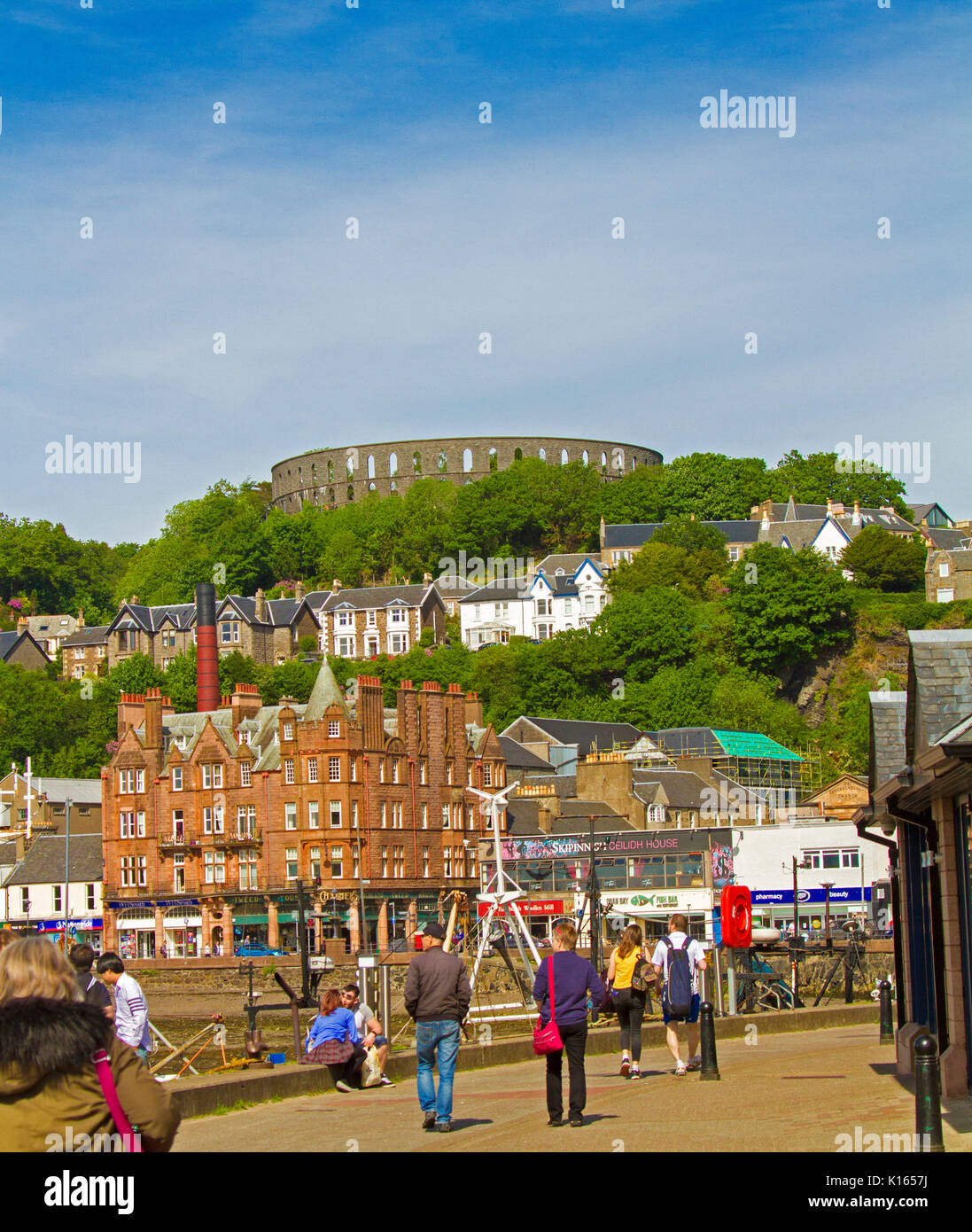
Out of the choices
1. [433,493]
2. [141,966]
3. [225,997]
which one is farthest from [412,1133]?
[433,493]

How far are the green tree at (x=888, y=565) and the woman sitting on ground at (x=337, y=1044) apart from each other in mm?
117618

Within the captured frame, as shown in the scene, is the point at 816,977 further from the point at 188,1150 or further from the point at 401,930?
the point at 188,1150

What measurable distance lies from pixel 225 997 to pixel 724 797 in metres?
37.3

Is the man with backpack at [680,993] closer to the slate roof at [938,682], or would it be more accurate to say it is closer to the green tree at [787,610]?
the slate roof at [938,682]

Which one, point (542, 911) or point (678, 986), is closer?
point (678, 986)

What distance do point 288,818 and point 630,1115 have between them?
218 ft

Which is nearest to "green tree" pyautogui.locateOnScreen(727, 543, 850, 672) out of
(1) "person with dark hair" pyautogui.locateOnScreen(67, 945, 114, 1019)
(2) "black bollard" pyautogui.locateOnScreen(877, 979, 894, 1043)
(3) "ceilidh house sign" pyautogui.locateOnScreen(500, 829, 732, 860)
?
(3) "ceilidh house sign" pyautogui.locateOnScreen(500, 829, 732, 860)

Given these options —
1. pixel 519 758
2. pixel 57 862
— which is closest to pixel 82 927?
pixel 57 862

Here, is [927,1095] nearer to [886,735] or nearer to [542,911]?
[886,735]

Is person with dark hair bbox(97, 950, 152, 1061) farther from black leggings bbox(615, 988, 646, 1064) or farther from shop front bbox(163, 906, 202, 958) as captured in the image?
shop front bbox(163, 906, 202, 958)

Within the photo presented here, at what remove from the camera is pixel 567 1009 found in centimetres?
1520

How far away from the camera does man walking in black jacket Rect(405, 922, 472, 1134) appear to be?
1505 cm

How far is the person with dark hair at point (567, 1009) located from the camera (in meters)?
14.8
